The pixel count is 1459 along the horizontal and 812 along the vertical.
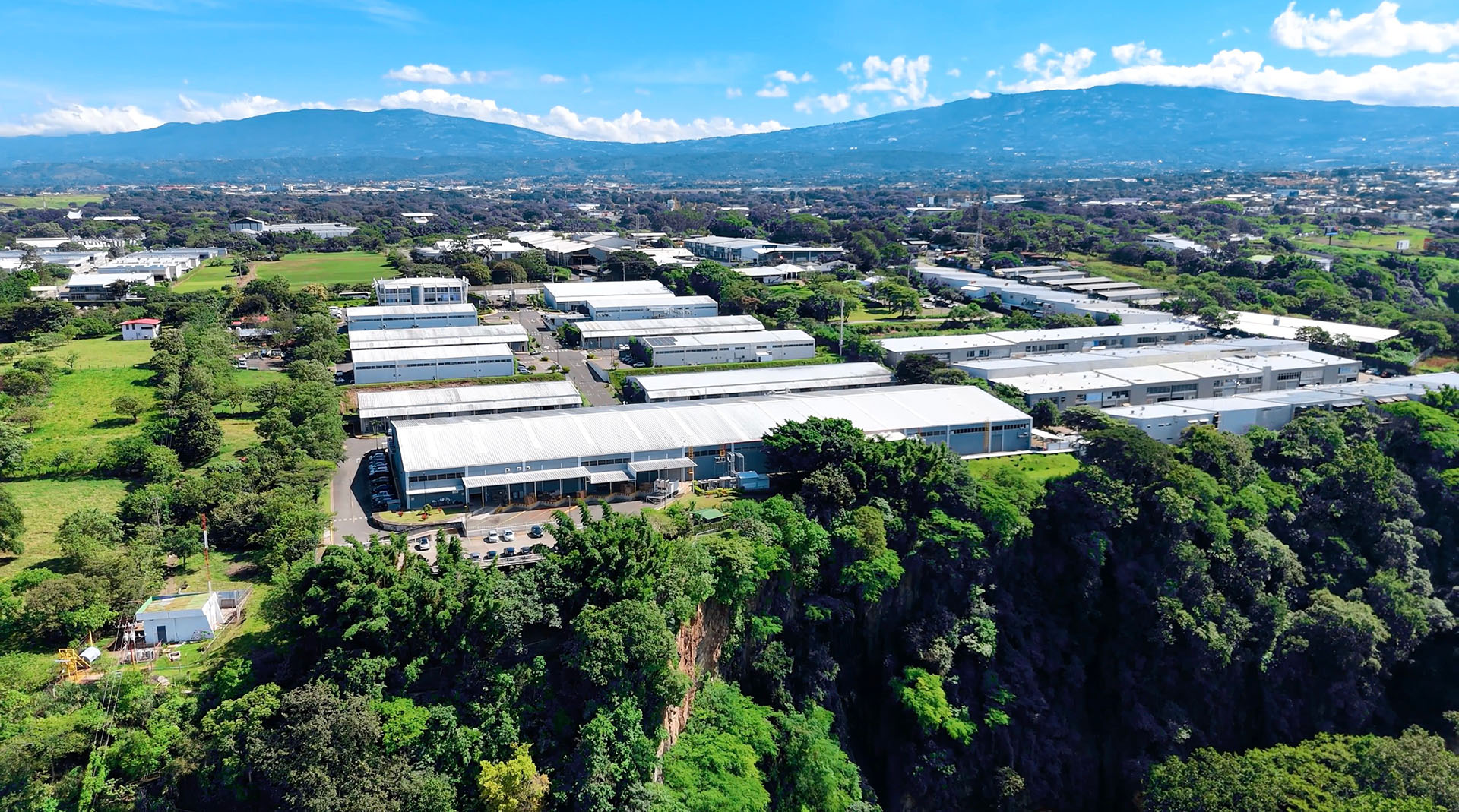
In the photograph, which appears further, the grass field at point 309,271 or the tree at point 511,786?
the grass field at point 309,271

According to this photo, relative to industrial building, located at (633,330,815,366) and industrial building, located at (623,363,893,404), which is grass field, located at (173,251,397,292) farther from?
industrial building, located at (623,363,893,404)

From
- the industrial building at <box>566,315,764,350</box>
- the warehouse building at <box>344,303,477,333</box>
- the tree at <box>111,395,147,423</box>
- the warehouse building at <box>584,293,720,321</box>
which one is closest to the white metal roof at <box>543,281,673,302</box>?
the warehouse building at <box>584,293,720,321</box>

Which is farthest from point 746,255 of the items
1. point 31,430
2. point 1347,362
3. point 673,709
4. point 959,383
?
point 673,709

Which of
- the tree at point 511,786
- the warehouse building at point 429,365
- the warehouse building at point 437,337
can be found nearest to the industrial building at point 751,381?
the warehouse building at point 429,365

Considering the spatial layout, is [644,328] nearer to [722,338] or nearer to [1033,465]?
[722,338]

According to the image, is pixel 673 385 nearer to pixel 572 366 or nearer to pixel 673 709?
pixel 572 366

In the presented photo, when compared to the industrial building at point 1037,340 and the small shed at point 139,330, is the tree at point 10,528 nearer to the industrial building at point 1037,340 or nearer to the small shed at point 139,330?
the small shed at point 139,330
